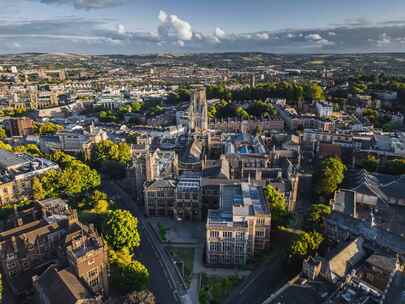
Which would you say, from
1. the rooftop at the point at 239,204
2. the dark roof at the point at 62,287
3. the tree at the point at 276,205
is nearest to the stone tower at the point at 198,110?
the rooftop at the point at 239,204

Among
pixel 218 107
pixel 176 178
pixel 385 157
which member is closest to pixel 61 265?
pixel 176 178

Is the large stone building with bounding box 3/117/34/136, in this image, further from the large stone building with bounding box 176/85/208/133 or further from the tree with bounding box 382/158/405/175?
the tree with bounding box 382/158/405/175

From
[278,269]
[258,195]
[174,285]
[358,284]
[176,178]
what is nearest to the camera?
[358,284]

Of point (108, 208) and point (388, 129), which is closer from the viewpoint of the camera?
point (108, 208)

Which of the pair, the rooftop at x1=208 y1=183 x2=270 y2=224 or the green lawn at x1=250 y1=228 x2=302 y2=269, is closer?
the rooftop at x1=208 y1=183 x2=270 y2=224

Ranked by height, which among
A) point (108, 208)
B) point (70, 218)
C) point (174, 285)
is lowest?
point (174, 285)

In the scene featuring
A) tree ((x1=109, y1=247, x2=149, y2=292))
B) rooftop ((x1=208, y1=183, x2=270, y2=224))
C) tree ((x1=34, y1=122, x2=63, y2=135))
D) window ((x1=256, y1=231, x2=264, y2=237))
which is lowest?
tree ((x1=109, y1=247, x2=149, y2=292))

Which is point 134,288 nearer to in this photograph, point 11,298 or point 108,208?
point 11,298

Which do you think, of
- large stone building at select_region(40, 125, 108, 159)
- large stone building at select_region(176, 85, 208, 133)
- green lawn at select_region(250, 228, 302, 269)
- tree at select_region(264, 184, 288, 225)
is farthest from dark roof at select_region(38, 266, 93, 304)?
large stone building at select_region(176, 85, 208, 133)
